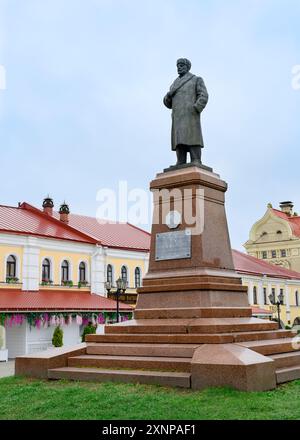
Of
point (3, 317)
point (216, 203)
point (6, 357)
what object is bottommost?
point (6, 357)

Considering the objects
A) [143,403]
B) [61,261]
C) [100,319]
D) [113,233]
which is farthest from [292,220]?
[143,403]

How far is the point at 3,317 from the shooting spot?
26.6 m

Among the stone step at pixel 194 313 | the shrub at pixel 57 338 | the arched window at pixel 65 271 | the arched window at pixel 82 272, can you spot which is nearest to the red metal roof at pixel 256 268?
the arched window at pixel 82 272

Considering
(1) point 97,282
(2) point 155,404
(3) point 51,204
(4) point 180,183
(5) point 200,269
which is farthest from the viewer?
(3) point 51,204

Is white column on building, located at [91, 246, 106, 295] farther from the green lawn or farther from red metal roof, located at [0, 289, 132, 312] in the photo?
the green lawn

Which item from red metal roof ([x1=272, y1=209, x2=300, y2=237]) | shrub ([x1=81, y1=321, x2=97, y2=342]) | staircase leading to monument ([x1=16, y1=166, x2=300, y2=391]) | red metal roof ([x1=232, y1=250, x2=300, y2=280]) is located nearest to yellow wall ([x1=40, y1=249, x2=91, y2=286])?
shrub ([x1=81, y1=321, x2=97, y2=342])

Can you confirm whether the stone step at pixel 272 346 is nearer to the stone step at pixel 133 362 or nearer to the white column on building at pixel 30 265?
the stone step at pixel 133 362

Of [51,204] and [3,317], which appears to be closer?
[3,317]

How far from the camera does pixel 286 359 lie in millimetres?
10141

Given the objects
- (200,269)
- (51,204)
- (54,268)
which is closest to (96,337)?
(200,269)

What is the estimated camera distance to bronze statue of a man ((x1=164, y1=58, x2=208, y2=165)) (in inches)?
507

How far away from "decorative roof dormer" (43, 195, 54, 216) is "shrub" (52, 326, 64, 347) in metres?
10.2

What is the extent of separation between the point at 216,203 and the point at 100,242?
75.3 ft
